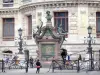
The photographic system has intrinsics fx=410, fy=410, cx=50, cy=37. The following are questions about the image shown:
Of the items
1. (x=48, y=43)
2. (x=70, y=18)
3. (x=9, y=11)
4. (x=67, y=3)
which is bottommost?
(x=48, y=43)

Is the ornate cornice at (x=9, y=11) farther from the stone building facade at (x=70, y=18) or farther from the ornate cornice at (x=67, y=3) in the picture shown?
the ornate cornice at (x=67, y=3)

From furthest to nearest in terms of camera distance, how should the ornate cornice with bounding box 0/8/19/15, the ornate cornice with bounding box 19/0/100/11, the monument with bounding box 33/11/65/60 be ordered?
the ornate cornice with bounding box 0/8/19/15 → the ornate cornice with bounding box 19/0/100/11 → the monument with bounding box 33/11/65/60

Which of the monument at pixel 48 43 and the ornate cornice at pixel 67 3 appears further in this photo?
the ornate cornice at pixel 67 3

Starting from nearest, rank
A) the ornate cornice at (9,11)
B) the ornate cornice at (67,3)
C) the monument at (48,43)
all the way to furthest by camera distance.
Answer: the monument at (48,43) → the ornate cornice at (67,3) → the ornate cornice at (9,11)

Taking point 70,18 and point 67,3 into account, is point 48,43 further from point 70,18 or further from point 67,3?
point 67,3

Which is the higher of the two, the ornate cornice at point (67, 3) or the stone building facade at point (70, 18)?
the ornate cornice at point (67, 3)

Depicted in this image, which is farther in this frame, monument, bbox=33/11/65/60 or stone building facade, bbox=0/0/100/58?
stone building facade, bbox=0/0/100/58

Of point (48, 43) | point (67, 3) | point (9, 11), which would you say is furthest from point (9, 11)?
point (48, 43)

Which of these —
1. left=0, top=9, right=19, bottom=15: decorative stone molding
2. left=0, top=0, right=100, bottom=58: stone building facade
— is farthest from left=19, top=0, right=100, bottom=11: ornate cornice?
left=0, top=9, right=19, bottom=15: decorative stone molding

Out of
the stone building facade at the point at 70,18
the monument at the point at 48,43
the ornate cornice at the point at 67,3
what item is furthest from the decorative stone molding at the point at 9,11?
the monument at the point at 48,43

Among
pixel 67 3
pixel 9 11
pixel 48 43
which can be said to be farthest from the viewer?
pixel 9 11

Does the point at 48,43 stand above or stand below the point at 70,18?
below

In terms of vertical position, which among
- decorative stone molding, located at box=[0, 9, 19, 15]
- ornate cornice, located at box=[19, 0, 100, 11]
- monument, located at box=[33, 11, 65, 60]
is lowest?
monument, located at box=[33, 11, 65, 60]

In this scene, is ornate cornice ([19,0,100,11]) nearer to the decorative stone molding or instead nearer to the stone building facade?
the stone building facade
